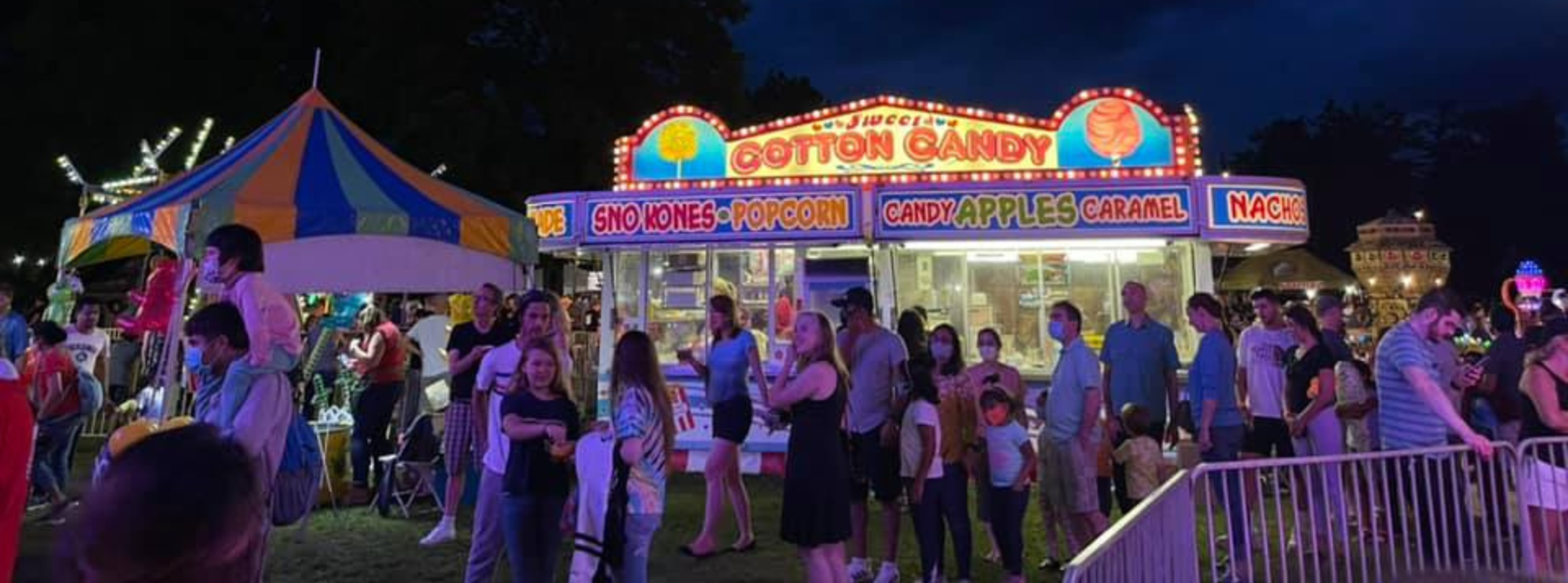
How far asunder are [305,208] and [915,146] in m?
6.02

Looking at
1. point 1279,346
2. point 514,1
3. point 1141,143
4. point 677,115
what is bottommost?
point 1279,346

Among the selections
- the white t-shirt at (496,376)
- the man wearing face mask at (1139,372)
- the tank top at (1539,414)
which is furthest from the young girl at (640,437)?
the tank top at (1539,414)

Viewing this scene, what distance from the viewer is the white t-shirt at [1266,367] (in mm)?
5785

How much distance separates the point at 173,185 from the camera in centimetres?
549

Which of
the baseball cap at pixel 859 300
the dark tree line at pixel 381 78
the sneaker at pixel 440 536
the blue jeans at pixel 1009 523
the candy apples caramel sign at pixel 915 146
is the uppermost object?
the dark tree line at pixel 381 78

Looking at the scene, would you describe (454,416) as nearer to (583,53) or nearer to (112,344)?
(112,344)

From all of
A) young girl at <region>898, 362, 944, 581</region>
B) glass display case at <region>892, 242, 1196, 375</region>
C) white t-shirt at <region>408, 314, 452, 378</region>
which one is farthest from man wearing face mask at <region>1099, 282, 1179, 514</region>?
white t-shirt at <region>408, 314, 452, 378</region>

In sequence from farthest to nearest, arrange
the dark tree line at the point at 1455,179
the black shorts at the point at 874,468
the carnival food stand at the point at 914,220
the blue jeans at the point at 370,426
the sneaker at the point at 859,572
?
1. the dark tree line at the point at 1455,179
2. the carnival food stand at the point at 914,220
3. the blue jeans at the point at 370,426
4. the sneaker at the point at 859,572
5. the black shorts at the point at 874,468


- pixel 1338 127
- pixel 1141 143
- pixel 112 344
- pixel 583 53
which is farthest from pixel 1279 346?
pixel 1338 127

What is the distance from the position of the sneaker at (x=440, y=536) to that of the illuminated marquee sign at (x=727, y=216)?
3777 millimetres

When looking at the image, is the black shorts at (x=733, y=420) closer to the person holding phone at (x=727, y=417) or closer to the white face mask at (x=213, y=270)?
the person holding phone at (x=727, y=417)

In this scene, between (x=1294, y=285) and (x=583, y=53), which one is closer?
(x=1294, y=285)

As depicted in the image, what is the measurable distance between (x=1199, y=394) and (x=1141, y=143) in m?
4.09

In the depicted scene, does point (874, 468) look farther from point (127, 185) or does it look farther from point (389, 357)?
point (127, 185)
